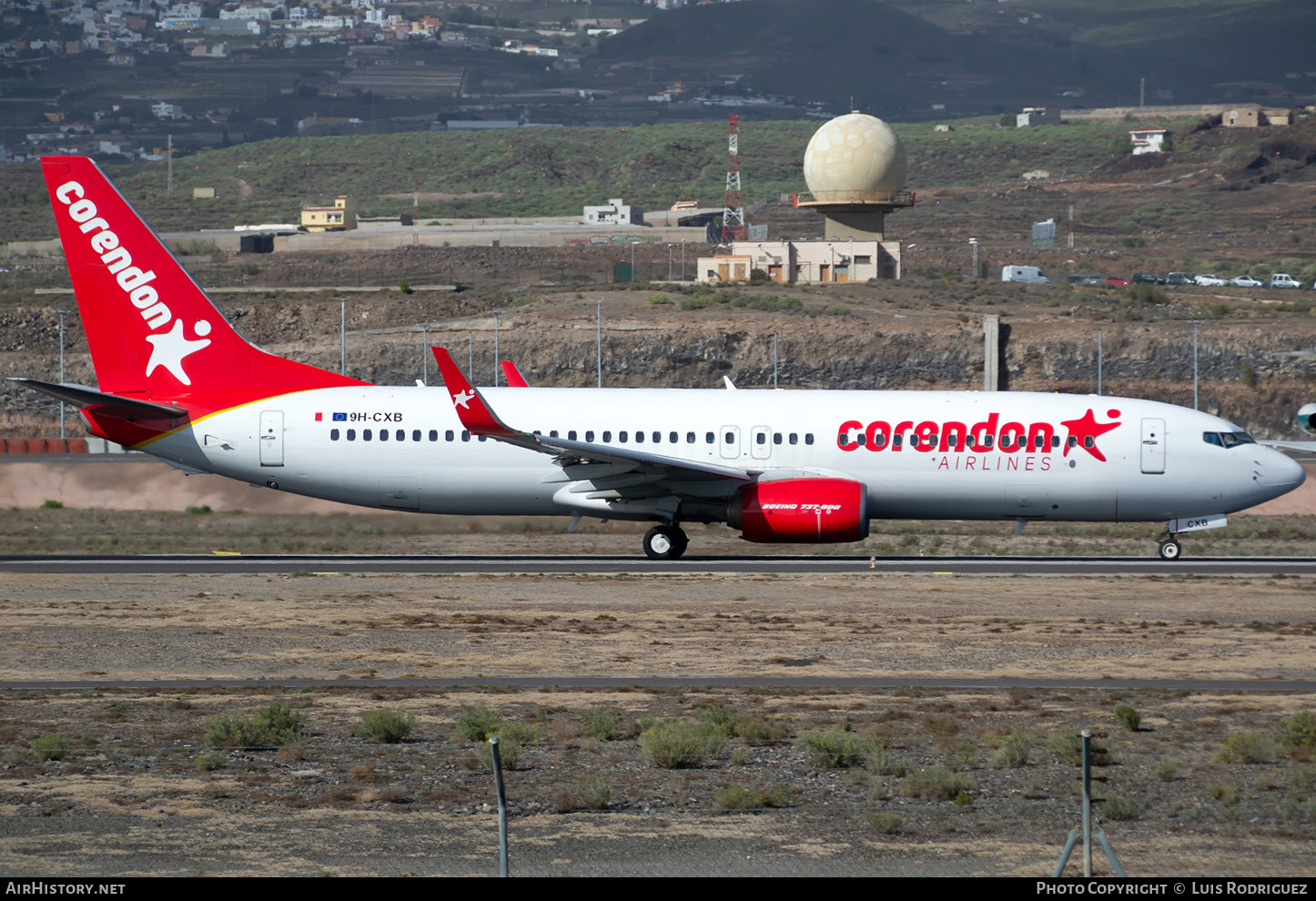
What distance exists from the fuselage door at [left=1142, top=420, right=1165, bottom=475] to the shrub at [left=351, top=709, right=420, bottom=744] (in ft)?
71.2

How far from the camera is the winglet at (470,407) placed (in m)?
32.0

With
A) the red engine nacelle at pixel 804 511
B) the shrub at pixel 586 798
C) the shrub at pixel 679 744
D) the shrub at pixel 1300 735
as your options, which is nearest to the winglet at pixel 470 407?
the red engine nacelle at pixel 804 511

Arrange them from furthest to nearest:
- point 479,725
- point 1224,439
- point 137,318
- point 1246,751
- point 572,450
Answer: point 137,318 < point 1224,439 < point 572,450 < point 479,725 < point 1246,751

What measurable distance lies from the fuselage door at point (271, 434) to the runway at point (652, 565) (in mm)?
2446

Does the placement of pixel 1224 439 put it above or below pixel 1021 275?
below

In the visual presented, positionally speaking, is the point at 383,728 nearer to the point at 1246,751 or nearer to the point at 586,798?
the point at 586,798

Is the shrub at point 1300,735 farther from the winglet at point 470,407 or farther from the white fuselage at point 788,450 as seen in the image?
the winglet at point 470,407

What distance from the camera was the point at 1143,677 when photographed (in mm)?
21234

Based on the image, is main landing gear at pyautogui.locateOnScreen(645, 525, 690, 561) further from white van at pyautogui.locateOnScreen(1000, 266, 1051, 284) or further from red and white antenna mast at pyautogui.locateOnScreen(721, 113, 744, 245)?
red and white antenna mast at pyautogui.locateOnScreen(721, 113, 744, 245)

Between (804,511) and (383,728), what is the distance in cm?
1671

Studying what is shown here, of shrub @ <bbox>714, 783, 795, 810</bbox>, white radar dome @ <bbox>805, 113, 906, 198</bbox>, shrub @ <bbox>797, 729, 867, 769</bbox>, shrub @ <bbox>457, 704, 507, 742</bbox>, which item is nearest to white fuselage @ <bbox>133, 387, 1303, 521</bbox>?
shrub @ <bbox>457, 704, 507, 742</bbox>

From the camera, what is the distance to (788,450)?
34.2 meters

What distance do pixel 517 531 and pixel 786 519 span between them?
1153 centimetres

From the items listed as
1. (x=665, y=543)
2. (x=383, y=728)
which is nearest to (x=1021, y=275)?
(x=665, y=543)
